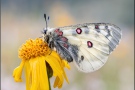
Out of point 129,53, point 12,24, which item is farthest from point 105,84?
point 12,24

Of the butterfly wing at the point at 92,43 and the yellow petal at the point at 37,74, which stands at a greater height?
the butterfly wing at the point at 92,43

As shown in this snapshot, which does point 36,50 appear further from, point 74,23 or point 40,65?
point 74,23

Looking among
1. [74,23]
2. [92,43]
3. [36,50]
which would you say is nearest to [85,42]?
A: [92,43]

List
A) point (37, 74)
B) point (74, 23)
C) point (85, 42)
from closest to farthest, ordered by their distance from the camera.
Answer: point (37, 74)
point (85, 42)
point (74, 23)

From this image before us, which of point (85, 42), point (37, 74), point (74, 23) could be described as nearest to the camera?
point (37, 74)

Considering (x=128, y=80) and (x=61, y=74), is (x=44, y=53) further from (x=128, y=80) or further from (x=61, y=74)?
(x=128, y=80)

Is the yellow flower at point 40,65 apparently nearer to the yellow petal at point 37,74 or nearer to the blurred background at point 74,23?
the yellow petal at point 37,74

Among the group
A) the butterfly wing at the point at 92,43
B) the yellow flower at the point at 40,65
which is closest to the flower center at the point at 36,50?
the yellow flower at the point at 40,65

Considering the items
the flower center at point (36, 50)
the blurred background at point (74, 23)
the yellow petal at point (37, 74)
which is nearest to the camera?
the yellow petal at point (37, 74)
